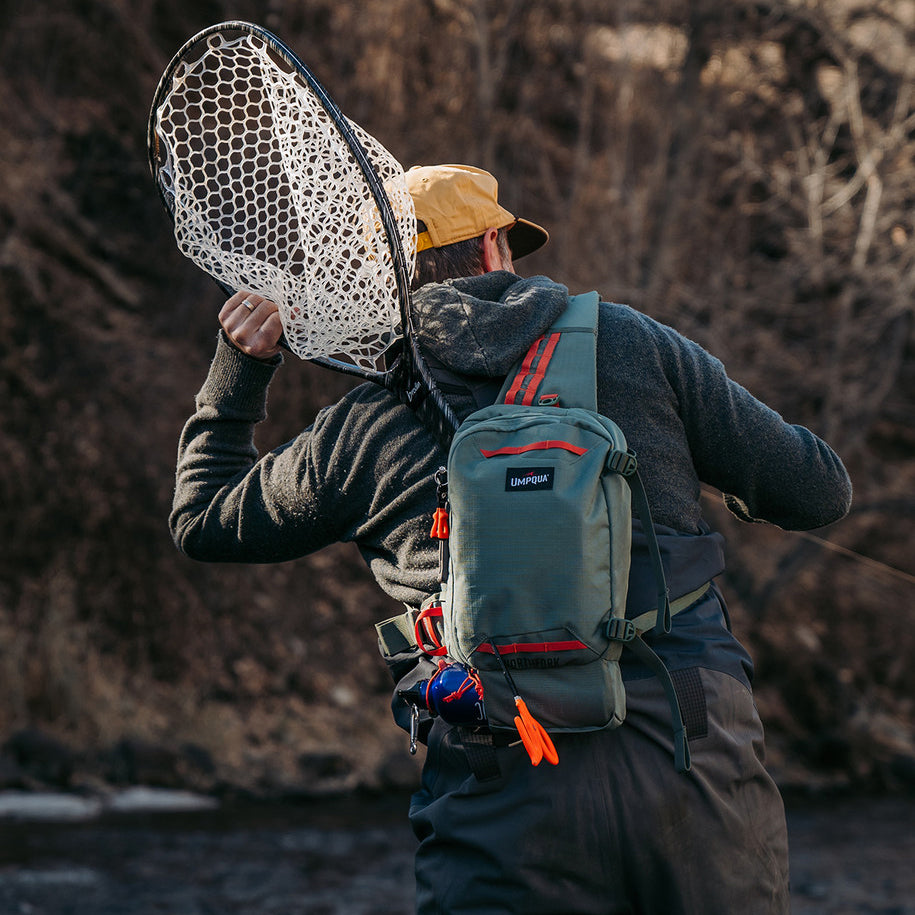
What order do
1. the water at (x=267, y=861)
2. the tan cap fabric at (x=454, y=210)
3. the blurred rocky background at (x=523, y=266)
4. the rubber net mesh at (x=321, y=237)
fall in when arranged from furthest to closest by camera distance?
1. the blurred rocky background at (x=523, y=266)
2. the water at (x=267, y=861)
3. the rubber net mesh at (x=321, y=237)
4. the tan cap fabric at (x=454, y=210)

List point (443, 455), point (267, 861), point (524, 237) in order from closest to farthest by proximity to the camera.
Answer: point (443, 455), point (524, 237), point (267, 861)

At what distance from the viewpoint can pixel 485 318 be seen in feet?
6.43

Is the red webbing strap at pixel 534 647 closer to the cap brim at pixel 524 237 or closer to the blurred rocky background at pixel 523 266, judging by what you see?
the cap brim at pixel 524 237

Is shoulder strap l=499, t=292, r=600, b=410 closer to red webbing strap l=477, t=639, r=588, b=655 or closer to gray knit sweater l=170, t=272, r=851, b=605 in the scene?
gray knit sweater l=170, t=272, r=851, b=605

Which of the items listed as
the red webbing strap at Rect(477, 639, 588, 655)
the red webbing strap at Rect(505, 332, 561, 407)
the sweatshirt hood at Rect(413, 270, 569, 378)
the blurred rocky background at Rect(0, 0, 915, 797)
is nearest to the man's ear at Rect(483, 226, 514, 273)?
the sweatshirt hood at Rect(413, 270, 569, 378)

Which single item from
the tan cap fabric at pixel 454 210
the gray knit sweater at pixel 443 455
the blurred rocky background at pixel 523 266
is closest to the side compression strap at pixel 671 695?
the gray knit sweater at pixel 443 455

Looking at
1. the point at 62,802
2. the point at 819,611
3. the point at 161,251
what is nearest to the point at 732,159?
the point at 819,611

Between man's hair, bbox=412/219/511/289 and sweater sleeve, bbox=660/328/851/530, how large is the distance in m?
0.41

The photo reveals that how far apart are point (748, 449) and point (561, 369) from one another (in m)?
0.33

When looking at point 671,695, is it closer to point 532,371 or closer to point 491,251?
point 532,371

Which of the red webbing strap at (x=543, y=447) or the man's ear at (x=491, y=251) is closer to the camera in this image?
the red webbing strap at (x=543, y=447)

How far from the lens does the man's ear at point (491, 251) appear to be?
2.20 metres

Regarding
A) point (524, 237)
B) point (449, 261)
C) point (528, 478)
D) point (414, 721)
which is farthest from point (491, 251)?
point (414, 721)

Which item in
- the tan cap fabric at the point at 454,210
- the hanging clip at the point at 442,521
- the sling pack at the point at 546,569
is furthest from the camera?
the tan cap fabric at the point at 454,210
